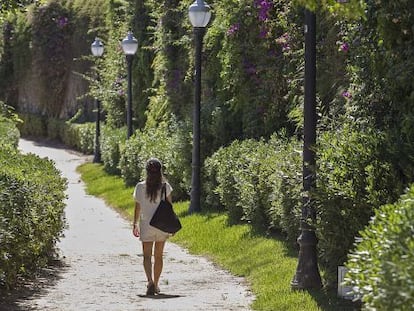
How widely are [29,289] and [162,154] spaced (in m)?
10.9

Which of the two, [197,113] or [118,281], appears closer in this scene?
[118,281]

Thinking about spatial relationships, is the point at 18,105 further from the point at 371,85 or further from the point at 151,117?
→ the point at 371,85

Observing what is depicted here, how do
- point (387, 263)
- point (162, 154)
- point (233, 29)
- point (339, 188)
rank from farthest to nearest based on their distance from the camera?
point (162, 154), point (233, 29), point (339, 188), point (387, 263)

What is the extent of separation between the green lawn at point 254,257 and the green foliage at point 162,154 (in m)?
0.67

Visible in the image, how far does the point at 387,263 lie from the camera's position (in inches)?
205

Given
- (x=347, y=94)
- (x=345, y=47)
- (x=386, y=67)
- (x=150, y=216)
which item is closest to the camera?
(x=386, y=67)

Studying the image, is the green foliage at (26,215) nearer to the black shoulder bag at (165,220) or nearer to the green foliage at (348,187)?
the black shoulder bag at (165,220)

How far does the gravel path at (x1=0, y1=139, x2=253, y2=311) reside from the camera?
9.91 m

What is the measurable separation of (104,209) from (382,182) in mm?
13897

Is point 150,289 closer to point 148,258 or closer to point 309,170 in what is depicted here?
point 148,258

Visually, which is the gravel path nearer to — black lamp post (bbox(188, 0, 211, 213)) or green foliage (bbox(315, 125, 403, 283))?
green foliage (bbox(315, 125, 403, 283))

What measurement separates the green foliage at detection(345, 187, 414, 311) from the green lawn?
3.16 metres

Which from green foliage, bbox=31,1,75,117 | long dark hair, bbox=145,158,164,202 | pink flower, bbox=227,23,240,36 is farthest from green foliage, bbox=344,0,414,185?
green foliage, bbox=31,1,75,117

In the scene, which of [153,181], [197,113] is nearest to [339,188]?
[153,181]
